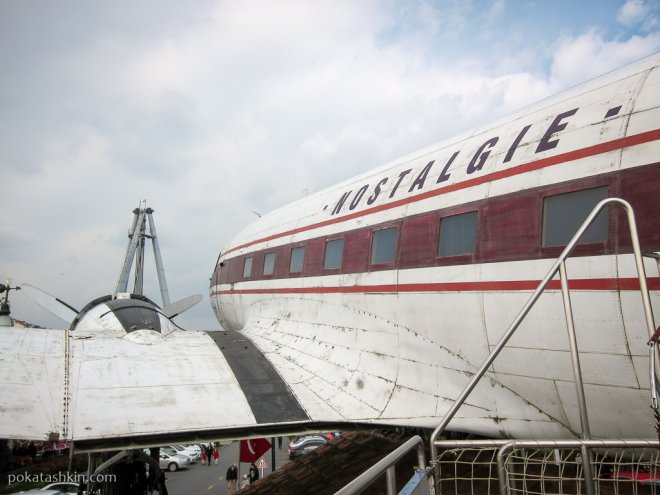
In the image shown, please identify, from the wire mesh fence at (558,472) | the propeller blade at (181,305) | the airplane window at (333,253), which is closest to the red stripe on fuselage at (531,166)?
the airplane window at (333,253)

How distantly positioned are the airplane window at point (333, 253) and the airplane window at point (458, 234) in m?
2.35

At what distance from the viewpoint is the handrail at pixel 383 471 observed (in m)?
2.07

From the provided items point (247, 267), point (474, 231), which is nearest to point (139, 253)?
point (247, 267)

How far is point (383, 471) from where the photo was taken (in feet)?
8.05

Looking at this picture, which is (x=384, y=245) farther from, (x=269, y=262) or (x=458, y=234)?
(x=269, y=262)

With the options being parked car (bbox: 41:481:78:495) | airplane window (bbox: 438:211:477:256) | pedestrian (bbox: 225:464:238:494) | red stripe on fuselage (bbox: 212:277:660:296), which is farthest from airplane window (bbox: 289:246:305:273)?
pedestrian (bbox: 225:464:238:494)

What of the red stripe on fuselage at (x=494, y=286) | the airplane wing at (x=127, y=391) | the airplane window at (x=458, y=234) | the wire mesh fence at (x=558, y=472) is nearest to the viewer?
the wire mesh fence at (x=558, y=472)

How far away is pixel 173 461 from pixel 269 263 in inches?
840

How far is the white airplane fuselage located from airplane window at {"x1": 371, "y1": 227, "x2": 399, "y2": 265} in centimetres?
3

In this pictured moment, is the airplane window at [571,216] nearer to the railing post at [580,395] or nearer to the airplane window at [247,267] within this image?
the railing post at [580,395]

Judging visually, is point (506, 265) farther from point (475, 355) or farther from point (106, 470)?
point (106, 470)

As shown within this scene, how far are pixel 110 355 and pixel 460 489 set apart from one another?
5023 millimetres

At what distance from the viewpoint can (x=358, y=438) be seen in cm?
1155

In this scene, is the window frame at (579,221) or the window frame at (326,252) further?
the window frame at (326,252)
